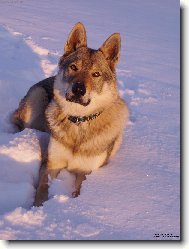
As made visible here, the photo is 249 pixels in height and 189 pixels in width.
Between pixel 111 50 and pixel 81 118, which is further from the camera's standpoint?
pixel 111 50

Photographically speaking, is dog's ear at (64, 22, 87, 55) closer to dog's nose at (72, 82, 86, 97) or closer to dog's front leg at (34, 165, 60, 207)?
→ dog's nose at (72, 82, 86, 97)

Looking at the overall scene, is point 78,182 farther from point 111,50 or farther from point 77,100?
point 111,50

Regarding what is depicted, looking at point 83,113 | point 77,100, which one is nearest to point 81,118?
point 83,113

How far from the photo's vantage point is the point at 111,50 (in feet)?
12.2

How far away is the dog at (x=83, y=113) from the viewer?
3512 millimetres

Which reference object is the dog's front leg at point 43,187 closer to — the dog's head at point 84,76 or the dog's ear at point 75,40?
the dog's head at point 84,76

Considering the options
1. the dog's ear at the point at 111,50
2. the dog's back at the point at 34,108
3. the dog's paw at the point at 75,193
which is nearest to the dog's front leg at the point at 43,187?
the dog's paw at the point at 75,193

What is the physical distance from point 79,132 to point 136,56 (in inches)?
148

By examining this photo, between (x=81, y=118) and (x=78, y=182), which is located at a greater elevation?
(x=81, y=118)

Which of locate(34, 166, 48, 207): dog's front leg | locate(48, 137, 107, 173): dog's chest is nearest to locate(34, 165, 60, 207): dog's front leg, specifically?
locate(34, 166, 48, 207): dog's front leg

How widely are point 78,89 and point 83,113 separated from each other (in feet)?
1.14

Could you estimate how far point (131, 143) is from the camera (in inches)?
166

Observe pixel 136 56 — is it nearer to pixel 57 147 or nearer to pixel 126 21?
pixel 126 21

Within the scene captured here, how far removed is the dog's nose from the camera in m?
3.31
